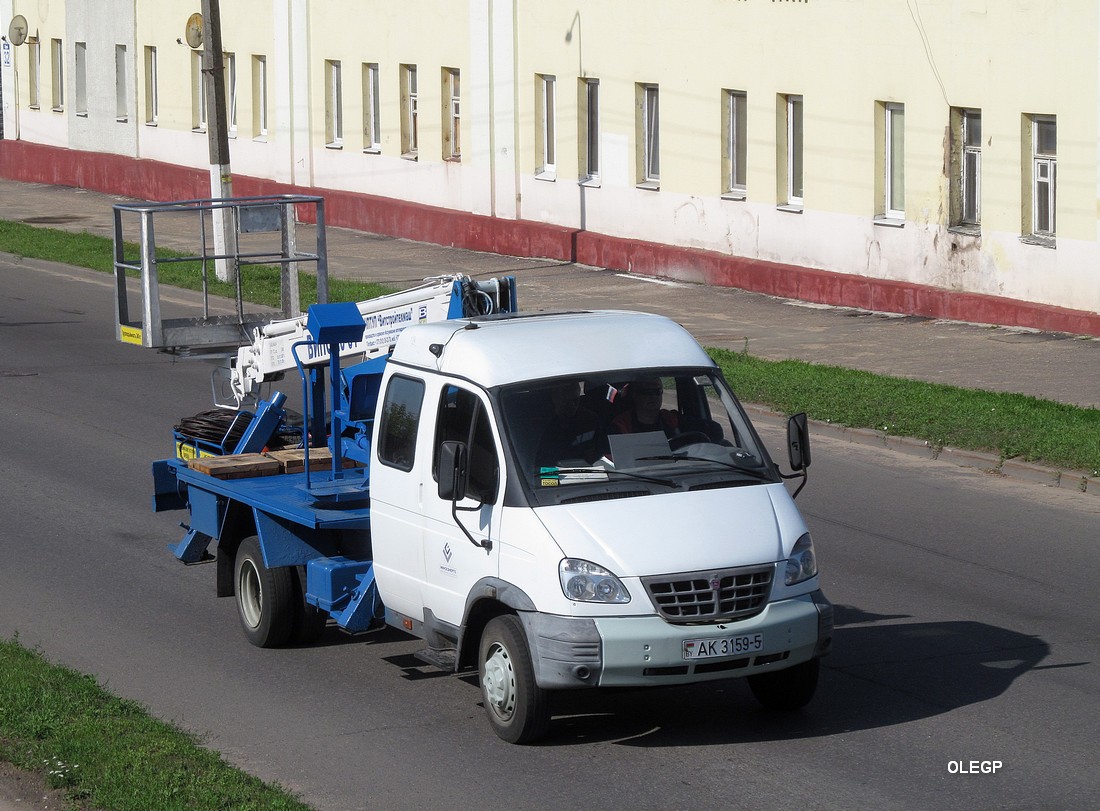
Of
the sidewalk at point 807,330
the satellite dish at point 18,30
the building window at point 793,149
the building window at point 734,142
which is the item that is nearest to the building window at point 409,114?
the sidewalk at point 807,330

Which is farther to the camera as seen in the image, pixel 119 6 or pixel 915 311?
pixel 119 6

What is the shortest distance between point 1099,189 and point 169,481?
1360cm

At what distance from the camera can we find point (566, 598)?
8133 mm

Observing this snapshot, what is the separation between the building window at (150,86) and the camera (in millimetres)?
42312

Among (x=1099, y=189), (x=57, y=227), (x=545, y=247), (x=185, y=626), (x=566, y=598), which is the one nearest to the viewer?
(x=566, y=598)

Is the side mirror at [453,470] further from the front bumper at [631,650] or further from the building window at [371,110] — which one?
the building window at [371,110]

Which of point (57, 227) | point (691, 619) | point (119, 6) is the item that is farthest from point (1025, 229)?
point (119, 6)

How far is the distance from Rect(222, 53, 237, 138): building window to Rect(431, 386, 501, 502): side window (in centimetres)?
3142

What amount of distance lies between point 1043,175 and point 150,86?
25.9 metres

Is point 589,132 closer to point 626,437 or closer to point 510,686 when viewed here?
point 626,437

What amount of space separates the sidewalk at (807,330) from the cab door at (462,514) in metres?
7.00

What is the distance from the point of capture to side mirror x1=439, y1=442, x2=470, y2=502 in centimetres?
855

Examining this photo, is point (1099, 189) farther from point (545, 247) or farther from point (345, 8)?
point (345, 8)

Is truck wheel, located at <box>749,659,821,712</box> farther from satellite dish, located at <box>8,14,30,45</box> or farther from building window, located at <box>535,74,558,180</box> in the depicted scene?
satellite dish, located at <box>8,14,30,45</box>
